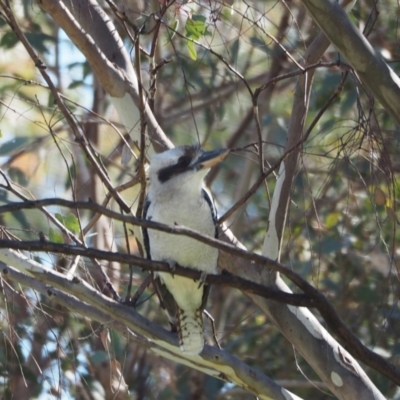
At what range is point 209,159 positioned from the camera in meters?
3.11

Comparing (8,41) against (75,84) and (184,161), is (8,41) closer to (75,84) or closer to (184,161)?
(75,84)

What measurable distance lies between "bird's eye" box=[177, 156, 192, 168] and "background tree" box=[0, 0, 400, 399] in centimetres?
16

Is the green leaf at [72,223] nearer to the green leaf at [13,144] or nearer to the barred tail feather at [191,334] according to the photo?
the barred tail feather at [191,334]

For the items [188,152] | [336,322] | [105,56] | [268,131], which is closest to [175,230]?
[336,322]

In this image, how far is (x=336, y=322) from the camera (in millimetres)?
2541

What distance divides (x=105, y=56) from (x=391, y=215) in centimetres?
142

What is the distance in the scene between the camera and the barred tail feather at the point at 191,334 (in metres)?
3.09

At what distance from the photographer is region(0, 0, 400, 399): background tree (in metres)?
2.63

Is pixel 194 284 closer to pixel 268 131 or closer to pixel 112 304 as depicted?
pixel 112 304

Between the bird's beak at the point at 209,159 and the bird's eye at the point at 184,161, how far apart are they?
0.05 meters

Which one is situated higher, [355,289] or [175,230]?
[355,289]

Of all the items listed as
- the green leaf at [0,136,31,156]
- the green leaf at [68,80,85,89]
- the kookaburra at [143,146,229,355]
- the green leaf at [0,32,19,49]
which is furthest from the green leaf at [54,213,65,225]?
the green leaf at [68,80,85,89]

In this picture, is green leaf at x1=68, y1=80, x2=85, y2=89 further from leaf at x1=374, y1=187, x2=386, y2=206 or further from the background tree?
leaf at x1=374, y1=187, x2=386, y2=206

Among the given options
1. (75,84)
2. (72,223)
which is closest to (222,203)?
(75,84)
